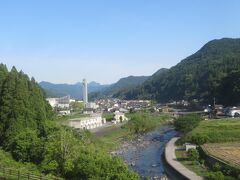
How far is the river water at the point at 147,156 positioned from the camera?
119ft

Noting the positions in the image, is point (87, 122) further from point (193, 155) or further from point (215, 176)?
point (215, 176)

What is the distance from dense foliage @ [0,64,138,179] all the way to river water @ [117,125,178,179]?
8.89 metres

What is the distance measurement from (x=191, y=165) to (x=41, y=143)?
1576 centimetres

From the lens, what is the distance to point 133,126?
74250 millimetres

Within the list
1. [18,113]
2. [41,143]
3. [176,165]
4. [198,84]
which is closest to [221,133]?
[176,165]

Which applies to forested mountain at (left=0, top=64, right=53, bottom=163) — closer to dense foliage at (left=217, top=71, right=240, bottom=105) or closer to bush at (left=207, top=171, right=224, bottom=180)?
bush at (left=207, top=171, right=224, bottom=180)

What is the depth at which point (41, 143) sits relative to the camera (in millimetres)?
25266

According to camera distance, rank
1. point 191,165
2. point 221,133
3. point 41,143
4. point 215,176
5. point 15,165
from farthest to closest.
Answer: point 221,133
point 191,165
point 215,176
point 41,143
point 15,165

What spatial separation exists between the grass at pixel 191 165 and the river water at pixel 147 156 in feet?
5.18

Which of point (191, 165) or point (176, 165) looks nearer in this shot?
point (191, 165)

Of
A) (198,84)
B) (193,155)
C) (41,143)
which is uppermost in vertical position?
(198,84)

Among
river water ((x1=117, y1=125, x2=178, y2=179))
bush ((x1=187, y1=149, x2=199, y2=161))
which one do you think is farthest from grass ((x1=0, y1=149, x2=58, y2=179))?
bush ((x1=187, y1=149, x2=199, y2=161))

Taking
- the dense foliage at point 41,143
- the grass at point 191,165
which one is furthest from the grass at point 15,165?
the grass at point 191,165

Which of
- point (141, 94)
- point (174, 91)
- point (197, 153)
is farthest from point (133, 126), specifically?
point (141, 94)
